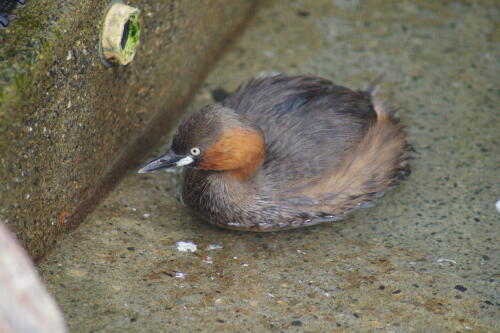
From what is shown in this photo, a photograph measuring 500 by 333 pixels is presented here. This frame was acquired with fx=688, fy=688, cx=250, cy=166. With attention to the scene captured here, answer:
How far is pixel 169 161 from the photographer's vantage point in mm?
3719

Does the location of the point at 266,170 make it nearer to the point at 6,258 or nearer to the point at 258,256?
the point at 258,256

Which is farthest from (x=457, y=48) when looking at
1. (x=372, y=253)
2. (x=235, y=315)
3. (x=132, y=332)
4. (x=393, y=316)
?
(x=132, y=332)

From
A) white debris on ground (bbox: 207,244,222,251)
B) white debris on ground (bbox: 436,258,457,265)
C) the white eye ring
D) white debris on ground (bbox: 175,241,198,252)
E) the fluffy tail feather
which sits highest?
the white eye ring

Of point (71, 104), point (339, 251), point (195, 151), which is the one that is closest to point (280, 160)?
point (195, 151)

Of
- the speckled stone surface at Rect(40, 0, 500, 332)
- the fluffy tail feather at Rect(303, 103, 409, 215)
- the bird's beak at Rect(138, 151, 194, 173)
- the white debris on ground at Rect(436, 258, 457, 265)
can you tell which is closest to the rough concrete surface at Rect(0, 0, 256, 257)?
the speckled stone surface at Rect(40, 0, 500, 332)

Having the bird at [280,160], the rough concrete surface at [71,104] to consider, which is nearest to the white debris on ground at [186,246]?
the bird at [280,160]

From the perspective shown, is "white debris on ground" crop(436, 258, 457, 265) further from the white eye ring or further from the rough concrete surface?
the rough concrete surface

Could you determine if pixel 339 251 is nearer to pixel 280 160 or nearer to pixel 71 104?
pixel 280 160

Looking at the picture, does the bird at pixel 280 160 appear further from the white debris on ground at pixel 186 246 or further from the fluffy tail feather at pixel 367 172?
the white debris on ground at pixel 186 246

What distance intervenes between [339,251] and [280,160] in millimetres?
592

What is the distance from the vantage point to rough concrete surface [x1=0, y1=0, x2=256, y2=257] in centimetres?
296

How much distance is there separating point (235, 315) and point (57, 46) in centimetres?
148

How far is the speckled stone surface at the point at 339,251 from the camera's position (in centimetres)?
320

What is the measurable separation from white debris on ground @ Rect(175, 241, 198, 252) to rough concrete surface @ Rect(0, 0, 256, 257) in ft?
1.86
